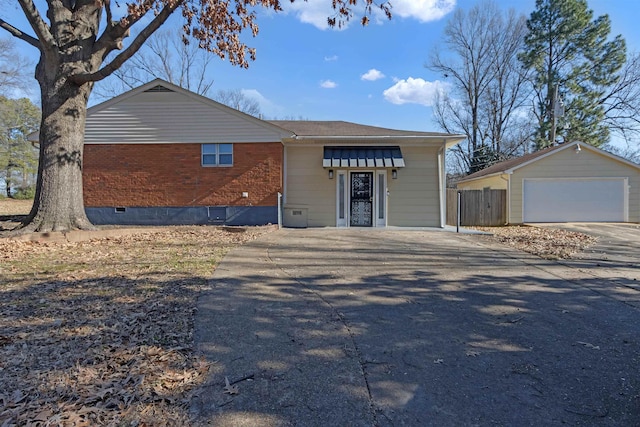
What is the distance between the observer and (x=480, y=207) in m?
16.9

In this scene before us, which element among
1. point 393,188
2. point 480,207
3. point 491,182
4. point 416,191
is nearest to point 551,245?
point 416,191

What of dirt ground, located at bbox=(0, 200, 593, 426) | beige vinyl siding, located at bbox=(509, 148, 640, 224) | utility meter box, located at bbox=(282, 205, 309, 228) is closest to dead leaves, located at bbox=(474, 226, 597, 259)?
beige vinyl siding, located at bbox=(509, 148, 640, 224)

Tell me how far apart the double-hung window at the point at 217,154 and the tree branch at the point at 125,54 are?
13.8 feet

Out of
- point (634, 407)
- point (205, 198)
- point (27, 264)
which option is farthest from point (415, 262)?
point (205, 198)

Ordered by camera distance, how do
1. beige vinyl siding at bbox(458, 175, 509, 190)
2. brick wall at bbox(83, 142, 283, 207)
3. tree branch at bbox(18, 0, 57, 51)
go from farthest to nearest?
beige vinyl siding at bbox(458, 175, 509, 190), brick wall at bbox(83, 142, 283, 207), tree branch at bbox(18, 0, 57, 51)

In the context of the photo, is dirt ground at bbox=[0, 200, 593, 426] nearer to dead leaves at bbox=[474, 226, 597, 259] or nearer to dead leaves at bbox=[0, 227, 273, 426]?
dead leaves at bbox=[0, 227, 273, 426]

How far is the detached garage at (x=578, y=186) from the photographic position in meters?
15.8

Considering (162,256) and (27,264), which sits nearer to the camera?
(27,264)

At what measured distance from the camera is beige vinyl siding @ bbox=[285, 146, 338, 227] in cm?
Result: 1374

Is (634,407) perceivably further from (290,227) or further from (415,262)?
(290,227)

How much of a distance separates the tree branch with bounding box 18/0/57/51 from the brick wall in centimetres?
466

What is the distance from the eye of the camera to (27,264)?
6004 mm

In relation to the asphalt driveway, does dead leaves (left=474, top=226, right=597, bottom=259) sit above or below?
above

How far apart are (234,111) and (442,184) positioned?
7921 millimetres
